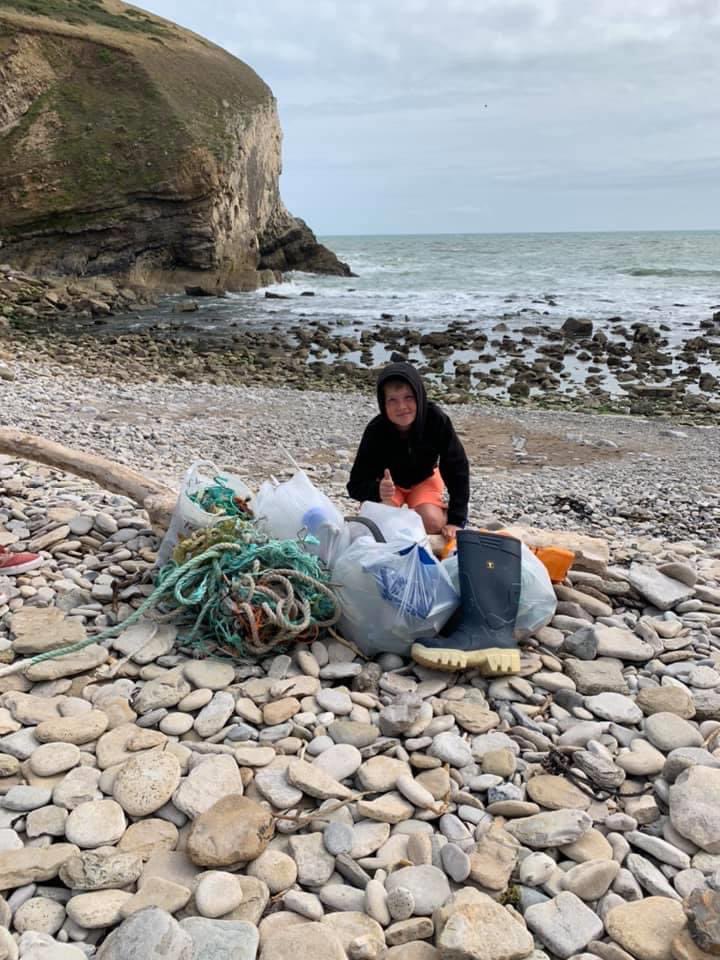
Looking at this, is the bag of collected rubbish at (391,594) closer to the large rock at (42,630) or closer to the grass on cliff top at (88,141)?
the large rock at (42,630)

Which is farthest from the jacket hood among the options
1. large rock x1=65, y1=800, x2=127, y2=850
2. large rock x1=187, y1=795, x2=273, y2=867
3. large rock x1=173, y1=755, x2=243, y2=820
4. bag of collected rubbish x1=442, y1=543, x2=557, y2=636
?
large rock x1=65, y1=800, x2=127, y2=850

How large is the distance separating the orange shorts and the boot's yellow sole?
5.69ft

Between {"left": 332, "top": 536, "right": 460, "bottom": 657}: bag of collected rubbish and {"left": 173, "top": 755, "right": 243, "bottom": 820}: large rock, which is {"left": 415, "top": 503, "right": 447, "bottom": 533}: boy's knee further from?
{"left": 173, "top": 755, "right": 243, "bottom": 820}: large rock

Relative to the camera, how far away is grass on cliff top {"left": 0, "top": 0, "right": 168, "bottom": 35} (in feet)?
118

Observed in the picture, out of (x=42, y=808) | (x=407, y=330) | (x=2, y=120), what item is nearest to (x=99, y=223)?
(x=2, y=120)

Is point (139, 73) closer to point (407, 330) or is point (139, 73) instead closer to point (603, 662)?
point (407, 330)

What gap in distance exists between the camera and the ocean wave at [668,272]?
40244 mm

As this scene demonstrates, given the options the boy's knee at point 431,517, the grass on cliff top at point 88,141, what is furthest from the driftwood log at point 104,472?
the grass on cliff top at point 88,141

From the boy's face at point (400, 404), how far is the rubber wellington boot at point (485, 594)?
1200 mm

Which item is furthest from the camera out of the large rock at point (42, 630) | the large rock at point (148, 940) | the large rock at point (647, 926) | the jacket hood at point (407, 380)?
the jacket hood at point (407, 380)

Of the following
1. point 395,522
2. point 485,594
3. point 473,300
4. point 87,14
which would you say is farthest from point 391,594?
point 87,14

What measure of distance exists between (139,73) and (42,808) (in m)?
39.2

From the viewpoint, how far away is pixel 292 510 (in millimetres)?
3664

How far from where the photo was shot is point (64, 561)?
4.08 metres
